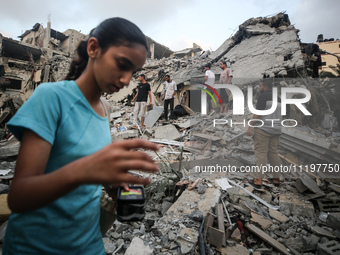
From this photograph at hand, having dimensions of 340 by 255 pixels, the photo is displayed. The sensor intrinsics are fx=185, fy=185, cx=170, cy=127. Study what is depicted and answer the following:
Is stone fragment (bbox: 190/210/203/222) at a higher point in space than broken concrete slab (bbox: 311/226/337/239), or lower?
higher

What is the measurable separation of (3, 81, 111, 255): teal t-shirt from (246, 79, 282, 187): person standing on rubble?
3923mm

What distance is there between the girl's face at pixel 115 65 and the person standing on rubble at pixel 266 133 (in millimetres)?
3795

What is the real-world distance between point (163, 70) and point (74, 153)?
561 inches

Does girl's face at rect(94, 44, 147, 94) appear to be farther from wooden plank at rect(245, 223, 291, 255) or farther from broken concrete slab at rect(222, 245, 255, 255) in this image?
wooden plank at rect(245, 223, 291, 255)

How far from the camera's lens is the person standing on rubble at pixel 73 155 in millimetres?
503

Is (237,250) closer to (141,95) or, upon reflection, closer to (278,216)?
(278,216)

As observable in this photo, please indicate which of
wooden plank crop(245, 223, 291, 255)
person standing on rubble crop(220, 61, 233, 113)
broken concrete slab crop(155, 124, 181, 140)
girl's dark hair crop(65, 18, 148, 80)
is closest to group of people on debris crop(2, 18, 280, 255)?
girl's dark hair crop(65, 18, 148, 80)

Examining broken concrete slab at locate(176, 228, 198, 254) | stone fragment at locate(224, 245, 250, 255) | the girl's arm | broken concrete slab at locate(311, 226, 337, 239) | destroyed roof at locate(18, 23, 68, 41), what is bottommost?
broken concrete slab at locate(311, 226, 337, 239)

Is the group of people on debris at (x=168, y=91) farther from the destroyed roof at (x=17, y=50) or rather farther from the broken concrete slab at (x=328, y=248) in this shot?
the destroyed roof at (x=17, y=50)

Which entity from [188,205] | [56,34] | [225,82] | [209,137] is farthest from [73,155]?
[56,34]

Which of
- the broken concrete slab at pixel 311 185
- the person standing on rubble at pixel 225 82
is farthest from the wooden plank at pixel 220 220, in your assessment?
the person standing on rubble at pixel 225 82

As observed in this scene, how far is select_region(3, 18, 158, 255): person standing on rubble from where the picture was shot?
503 millimetres

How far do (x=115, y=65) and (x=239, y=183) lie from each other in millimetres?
4186

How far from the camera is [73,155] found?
0.76 meters
